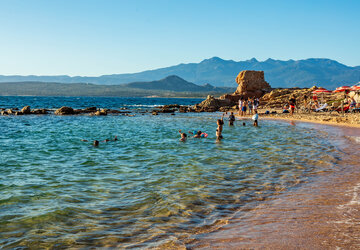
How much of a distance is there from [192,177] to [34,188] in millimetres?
4509

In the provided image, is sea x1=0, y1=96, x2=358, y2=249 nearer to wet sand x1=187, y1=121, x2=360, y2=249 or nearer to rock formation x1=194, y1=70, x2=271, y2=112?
wet sand x1=187, y1=121, x2=360, y2=249

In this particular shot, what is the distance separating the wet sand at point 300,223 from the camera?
16.1 ft

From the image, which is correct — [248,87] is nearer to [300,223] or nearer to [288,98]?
[288,98]

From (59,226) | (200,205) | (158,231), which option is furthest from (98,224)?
(200,205)

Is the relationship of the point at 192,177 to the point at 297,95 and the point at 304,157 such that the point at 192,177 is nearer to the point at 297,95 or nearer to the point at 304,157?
the point at 304,157

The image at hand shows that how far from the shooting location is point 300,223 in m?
5.77

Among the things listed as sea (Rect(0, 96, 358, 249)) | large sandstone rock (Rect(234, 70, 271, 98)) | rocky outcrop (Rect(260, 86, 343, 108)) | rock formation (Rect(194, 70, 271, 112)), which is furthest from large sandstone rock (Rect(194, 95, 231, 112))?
sea (Rect(0, 96, 358, 249))

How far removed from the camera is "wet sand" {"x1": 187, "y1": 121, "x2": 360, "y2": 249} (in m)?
4.92

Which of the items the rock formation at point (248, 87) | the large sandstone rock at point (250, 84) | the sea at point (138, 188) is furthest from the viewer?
the large sandstone rock at point (250, 84)

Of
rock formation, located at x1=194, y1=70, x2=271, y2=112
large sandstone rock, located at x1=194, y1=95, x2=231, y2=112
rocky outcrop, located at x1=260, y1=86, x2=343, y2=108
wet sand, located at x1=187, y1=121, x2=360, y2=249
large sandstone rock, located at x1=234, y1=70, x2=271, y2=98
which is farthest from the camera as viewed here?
large sandstone rock, located at x1=234, y1=70, x2=271, y2=98

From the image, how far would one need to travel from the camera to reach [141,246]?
509cm

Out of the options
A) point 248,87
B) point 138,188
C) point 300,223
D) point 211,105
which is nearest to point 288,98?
point 211,105

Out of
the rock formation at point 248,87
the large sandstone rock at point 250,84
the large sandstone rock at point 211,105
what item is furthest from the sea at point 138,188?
the large sandstone rock at point 250,84

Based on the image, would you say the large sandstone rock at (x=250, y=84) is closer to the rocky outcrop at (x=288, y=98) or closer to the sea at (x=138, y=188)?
the rocky outcrop at (x=288, y=98)
